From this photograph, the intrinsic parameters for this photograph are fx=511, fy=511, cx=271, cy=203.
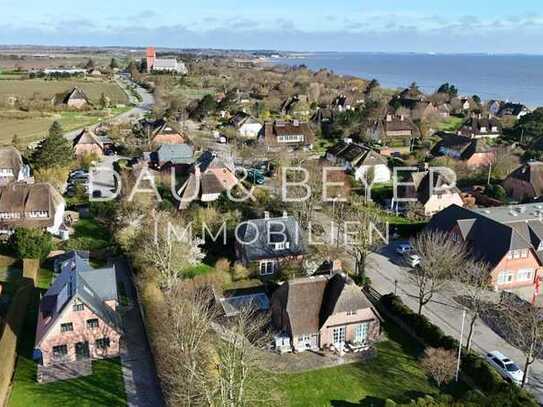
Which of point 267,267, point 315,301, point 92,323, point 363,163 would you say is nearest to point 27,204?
point 92,323

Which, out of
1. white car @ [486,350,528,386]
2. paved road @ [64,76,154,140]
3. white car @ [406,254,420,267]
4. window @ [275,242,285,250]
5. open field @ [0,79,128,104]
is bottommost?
white car @ [486,350,528,386]

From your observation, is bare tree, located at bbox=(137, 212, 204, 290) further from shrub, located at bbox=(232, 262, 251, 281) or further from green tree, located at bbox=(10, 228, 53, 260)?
green tree, located at bbox=(10, 228, 53, 260)

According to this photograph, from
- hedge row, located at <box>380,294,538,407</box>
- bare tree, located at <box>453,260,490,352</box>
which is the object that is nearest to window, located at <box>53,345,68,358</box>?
hedge row, located at <box>380,294,538,407</box>

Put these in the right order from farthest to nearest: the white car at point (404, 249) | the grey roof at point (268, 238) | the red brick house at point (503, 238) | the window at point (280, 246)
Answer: the white car at point (404, 249) → the window at point (280, 246) → the grey roof at point (268, 238) → the red brick house at point (503, 238)

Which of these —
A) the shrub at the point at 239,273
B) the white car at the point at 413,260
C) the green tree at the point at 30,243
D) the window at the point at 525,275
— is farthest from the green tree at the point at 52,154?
the window at the point at 525,275

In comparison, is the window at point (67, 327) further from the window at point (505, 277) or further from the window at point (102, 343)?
the window at point (505, 277)

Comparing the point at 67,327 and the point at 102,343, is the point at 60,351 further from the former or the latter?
the point at 102,343

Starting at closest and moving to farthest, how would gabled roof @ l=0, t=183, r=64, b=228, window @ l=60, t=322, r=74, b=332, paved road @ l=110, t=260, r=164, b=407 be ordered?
paved road @ l=110, t=260, r=164, b=407, window @ l=60, t=322, r=74, b=332, gabled roof @ l=0, t=183, r=64, b=228
